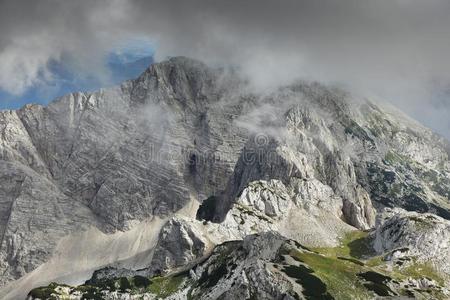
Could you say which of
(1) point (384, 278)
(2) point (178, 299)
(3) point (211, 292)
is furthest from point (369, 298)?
(2) point (178, 299)

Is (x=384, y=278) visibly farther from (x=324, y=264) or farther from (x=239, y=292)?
(x=239, y=292)

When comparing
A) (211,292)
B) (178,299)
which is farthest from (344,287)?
(178,299)

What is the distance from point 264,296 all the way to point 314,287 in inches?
535

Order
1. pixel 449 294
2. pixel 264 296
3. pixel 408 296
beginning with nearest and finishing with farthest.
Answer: pixel 264 296 → pixel 408 296 → pixel 449 294

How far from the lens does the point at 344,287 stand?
176 metres

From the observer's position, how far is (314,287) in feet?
562

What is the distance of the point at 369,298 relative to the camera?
17238 cm

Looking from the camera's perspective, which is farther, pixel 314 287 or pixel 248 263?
pixel 248 263

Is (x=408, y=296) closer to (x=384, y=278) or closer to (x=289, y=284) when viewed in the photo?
(x=384, y=278)

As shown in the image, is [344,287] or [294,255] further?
[294,255]

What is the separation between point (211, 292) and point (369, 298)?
4422 centimetres

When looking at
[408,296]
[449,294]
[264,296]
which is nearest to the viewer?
[264,296]

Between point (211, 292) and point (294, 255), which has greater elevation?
point (294, 255)

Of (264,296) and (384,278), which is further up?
(384,278)
